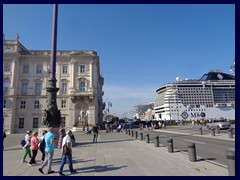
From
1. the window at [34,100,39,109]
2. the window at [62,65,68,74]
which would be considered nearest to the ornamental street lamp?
the window at [62,65,68,74]

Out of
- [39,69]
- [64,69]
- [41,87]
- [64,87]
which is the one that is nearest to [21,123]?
[41,87]

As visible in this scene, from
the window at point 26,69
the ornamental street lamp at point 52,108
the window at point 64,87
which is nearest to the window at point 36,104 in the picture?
the window at point 64,87

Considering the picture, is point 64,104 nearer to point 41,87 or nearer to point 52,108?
point 41,87

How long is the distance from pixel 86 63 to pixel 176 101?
54670mm

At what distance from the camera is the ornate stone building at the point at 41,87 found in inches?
1716

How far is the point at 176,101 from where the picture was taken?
87062 millimetres

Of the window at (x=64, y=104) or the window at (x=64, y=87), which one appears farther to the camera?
the window at (x=64, y=87)

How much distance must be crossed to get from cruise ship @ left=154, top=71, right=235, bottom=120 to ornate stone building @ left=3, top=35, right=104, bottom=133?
49904 millimetres

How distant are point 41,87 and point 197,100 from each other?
7321 cm

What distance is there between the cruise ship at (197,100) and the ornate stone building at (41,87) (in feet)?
164

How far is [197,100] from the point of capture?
299 ft

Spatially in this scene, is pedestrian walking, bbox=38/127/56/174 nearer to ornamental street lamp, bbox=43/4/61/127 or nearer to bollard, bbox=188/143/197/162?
bollard, bbox=188/143/197/162

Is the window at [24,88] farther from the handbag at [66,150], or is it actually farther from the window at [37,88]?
the handbag at [66,150]
